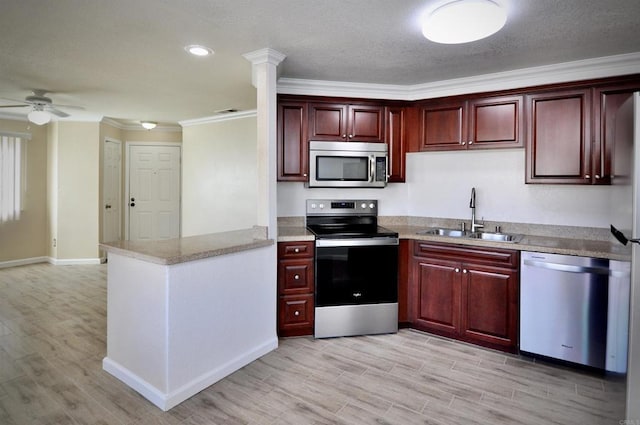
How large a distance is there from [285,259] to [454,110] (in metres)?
2.07

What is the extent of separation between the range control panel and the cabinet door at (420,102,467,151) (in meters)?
0.78

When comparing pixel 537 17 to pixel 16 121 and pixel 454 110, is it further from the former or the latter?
pixel 16 121

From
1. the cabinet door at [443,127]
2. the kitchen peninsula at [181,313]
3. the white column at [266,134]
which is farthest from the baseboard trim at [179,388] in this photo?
the cabinet door at [443,127]

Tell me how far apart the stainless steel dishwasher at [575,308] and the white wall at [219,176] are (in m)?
3.45

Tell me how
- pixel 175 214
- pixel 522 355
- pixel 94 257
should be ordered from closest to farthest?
1. pixel 522 355
2. pixel 94 257
3. pixel 175 214

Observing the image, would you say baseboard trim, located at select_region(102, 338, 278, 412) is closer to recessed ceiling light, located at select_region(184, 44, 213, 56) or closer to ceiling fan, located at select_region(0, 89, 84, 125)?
recessed ceiling light, located at select_region(184, 44, 213, 56)

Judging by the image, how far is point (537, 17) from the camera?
7.03ft

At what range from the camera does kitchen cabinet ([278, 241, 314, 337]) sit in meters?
2.98

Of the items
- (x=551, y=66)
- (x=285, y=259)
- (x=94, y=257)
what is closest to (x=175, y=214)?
(x=94, y=257)

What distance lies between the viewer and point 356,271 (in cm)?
308

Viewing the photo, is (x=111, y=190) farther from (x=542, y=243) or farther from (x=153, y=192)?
(x=542, y=243)

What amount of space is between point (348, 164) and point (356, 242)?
0.80 m

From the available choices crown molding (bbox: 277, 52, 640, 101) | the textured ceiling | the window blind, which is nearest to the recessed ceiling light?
the textured ceiling

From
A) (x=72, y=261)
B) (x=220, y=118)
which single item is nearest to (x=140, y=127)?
(x=220, y=118)
